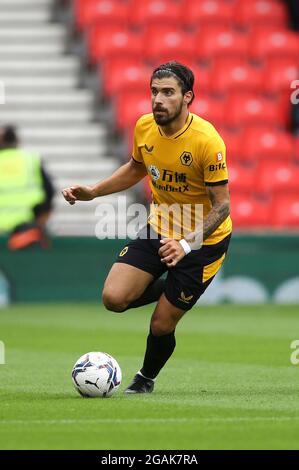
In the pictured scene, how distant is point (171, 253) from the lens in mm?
7957

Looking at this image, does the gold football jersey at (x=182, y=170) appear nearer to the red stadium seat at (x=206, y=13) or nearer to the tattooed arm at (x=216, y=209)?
the tattooed arm at (x=216, y=209)

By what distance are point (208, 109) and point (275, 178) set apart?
5.41 feet

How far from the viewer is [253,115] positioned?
2022 cm

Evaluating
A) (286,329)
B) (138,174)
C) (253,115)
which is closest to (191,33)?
(253,115)

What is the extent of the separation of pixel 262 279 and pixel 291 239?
666mm

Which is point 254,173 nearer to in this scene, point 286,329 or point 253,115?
→ point 253,115

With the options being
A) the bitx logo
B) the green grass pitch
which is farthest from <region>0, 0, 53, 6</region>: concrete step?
the bitx logo

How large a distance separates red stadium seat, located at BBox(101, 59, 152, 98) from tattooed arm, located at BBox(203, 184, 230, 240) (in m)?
11.8

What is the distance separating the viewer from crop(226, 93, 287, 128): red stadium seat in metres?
20.2

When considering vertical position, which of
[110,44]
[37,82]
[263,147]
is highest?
[110,44]

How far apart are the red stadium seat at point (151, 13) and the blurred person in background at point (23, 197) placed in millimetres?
5345

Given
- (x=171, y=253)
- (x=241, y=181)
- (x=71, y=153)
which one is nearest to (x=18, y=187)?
(x=71, y=153)

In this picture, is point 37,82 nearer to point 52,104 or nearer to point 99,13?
point 52,104

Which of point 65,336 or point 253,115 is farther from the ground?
point 253,115
